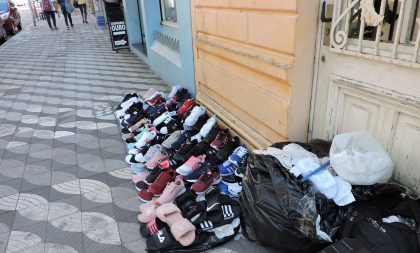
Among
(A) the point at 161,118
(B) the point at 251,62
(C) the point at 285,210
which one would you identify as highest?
(B) the point at 251,62

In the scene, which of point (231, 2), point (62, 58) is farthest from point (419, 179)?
point (62, 58)

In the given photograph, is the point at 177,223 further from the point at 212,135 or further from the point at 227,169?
the point at 212,135

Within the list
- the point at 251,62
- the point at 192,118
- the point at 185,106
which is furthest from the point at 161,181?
the point at 185,106

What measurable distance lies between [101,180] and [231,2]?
6.78 feet

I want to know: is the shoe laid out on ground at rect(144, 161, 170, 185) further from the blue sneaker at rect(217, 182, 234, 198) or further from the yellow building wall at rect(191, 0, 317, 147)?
the yellow building wall at rect(191, 0, 317, 147)

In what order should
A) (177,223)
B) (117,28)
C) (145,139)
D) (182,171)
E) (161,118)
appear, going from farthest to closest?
(117,28) < (161,118) < (145,139) < (182,171) < (177,223)

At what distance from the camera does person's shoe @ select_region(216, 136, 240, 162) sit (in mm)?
3183

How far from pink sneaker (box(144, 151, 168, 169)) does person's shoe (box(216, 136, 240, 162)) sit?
559 millimetres

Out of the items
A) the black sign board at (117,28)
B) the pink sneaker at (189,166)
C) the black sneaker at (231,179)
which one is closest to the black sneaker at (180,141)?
the pink sneaker at (189,166)

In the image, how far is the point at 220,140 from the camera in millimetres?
3406

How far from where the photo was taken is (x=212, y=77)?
13.0ft

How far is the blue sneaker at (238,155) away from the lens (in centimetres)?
304

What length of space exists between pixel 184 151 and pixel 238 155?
58 cm

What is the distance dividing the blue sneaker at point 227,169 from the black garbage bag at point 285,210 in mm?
777
